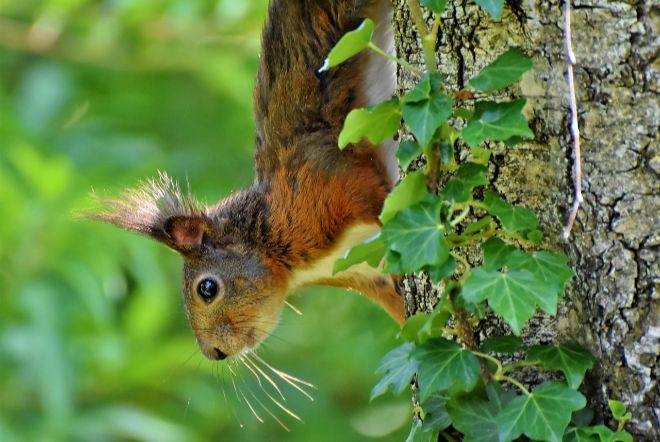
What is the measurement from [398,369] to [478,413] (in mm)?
130

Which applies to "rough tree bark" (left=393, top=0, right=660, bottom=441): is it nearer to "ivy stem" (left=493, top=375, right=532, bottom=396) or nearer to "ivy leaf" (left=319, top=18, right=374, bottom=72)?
"ivy stem" (left=493, top=375, right=532, bottom=396)

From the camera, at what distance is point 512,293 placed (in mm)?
1472

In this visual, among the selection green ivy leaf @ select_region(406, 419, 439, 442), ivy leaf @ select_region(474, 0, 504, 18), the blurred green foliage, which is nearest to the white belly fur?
the blurred green foliage

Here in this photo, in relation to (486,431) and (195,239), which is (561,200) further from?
(195,239)

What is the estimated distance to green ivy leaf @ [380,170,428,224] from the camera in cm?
156

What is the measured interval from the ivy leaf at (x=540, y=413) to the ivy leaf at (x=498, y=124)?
35 cm

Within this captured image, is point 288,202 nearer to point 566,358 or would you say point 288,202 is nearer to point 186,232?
point 186,232

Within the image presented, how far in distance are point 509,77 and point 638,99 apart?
202 millimetres

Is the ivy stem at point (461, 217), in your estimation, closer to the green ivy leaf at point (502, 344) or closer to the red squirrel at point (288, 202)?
the green ivy leaf at point (502, 344)

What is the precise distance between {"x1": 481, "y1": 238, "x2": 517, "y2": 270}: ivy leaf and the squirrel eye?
5.24ft

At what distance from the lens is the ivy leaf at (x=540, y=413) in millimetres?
1521

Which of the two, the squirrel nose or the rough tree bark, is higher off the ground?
the rough tree bark

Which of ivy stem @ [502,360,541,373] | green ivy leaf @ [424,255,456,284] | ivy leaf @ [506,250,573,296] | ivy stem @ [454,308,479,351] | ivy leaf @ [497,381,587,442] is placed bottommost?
ivy leaf @ [497,381,587,442]

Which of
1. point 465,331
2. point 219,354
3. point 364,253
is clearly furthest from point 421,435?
point 219,354
